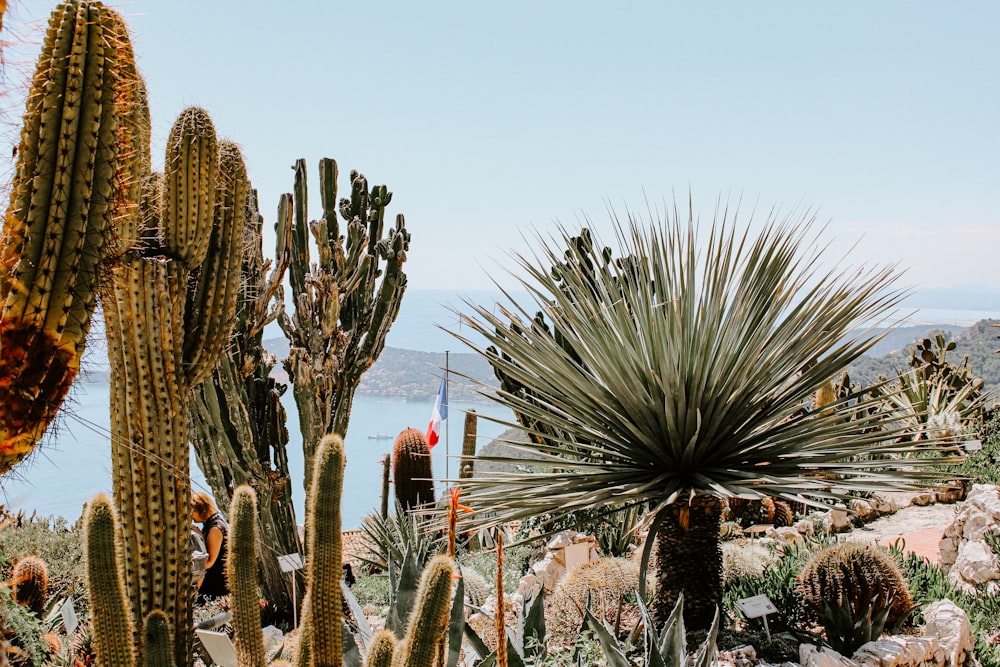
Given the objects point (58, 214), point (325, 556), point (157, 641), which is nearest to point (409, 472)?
point (157, 641)

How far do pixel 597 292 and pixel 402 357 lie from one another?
72.3 feet

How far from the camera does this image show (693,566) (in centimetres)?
385

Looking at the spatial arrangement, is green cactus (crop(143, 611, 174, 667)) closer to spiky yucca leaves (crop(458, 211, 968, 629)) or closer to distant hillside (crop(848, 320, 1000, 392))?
spiky yucca leaves (crop(458, 211, 968, 629))

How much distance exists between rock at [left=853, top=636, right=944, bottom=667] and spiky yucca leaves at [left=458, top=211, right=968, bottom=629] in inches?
28.8

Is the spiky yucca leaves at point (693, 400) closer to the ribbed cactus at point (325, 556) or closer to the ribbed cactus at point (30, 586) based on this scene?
the ribbed cactus at point (325, 556)

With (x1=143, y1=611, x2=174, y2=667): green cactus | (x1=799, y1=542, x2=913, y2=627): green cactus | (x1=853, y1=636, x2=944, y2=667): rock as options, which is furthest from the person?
(x1=853, y1=636, x2=944, y2=667): rock

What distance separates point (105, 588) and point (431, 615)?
1.24 m

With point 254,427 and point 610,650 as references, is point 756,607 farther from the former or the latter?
point 254,427

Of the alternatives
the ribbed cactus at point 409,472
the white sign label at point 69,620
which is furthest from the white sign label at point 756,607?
the ribbed cactus at point 409,472

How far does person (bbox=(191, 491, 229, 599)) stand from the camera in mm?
6750

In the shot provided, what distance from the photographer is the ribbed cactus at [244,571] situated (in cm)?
255

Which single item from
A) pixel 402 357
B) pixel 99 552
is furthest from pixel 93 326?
pixel 402 357

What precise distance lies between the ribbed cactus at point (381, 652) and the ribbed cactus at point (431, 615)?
10 cm

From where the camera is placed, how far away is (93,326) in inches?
87.7
